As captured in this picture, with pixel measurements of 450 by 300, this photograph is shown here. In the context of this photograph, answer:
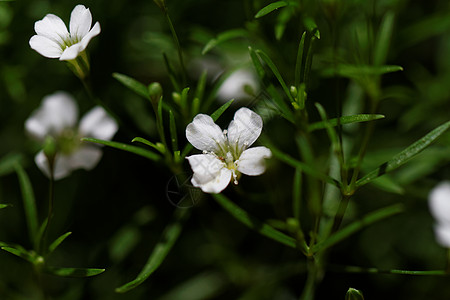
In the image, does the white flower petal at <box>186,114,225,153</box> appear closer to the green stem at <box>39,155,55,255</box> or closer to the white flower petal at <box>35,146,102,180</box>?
the green stem at <box>39,155,55,255</box>

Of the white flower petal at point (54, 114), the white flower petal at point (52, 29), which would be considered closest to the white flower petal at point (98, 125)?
the white flower petal at point (54, 114)

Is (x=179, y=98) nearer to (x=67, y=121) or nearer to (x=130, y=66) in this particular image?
(x=67, y=121)

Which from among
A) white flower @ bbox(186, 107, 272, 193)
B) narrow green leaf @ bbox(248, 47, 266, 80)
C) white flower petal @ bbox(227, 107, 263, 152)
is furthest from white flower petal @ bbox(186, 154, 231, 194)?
narrow green leaf @ bbox(248, 47, 266, 80)

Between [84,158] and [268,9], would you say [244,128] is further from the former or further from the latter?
[84,158]

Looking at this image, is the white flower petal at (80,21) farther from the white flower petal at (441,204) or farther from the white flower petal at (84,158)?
the white flower petal at (441,204)

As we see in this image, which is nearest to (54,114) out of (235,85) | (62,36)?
(62,36)

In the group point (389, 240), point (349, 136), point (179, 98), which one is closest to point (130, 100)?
point (179, 98)
